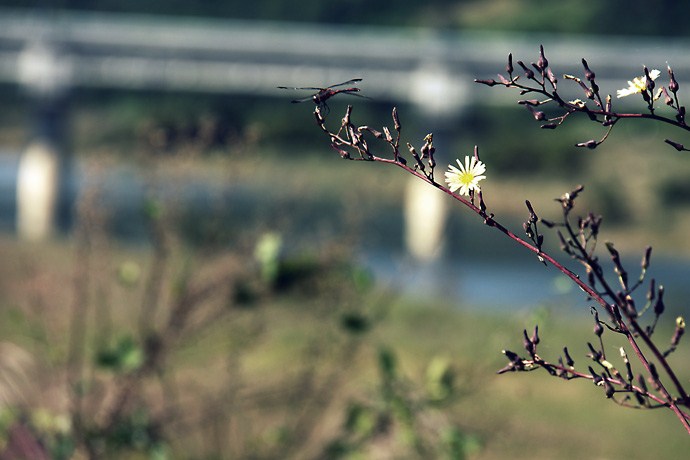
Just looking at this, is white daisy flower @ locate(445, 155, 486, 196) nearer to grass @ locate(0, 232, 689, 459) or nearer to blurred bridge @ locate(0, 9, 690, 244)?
grass @ locate(0, 232, 689, 459)

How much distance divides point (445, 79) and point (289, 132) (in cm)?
Result: 1869

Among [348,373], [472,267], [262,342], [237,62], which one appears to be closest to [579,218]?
[262,342]

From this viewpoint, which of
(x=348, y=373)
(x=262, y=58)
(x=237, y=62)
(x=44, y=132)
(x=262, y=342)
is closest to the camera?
(x=262, y=342)

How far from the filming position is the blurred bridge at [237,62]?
44.5 meters

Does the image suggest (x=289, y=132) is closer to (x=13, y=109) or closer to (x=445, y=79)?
(x=445, y=79)

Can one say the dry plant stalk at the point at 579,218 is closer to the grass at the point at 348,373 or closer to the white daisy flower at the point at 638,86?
the white daisy flower at the point at 638,86

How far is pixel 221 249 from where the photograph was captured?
15.3 ft

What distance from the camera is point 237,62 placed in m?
48.0

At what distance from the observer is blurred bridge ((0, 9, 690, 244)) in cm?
4453

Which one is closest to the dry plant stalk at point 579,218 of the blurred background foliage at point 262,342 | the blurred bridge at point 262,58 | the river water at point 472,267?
the blurred background foliage at point 262,342

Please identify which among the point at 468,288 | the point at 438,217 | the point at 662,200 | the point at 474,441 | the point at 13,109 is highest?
the point at 13,109

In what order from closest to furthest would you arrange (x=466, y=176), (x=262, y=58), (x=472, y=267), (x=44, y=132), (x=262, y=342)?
(x=466, y=176) < (x=262, y=342) < (x=472, y=267) < (x=44, y=132) < (x=262, y=58)

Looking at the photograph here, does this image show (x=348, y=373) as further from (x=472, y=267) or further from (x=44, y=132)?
(x=44, y=132)

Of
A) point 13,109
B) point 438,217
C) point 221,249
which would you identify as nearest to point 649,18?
point 438,217
